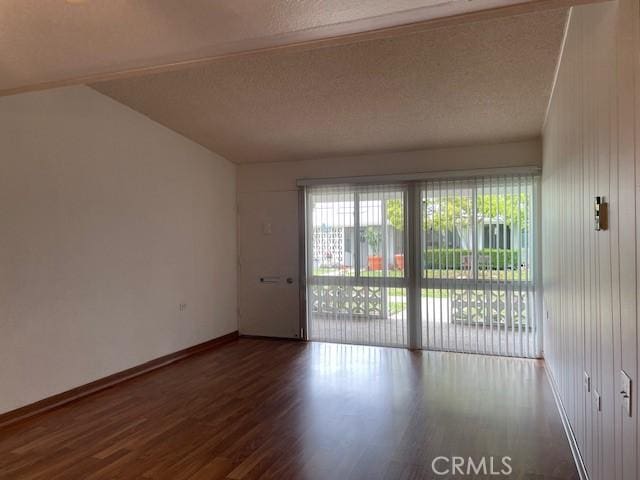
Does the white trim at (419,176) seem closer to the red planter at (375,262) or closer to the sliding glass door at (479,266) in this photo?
the sliding glass door at (479,266)

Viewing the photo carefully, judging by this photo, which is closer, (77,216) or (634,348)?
(634,348)

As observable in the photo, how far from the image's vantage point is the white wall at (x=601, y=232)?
1.48m

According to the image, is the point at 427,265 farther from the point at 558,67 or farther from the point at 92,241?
the point at 92,241

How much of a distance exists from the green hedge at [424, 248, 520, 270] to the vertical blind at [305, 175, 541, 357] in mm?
11

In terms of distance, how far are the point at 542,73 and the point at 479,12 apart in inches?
80.0

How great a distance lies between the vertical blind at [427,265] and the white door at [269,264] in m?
0.26

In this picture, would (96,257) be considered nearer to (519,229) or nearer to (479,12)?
(479,12)

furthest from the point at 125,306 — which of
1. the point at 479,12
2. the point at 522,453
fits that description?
the point at 479,12

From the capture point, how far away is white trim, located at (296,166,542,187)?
5078 mm

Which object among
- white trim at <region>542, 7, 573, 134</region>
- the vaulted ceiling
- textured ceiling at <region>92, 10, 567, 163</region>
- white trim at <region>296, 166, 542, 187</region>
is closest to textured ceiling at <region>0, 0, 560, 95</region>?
the vaulted ceiling

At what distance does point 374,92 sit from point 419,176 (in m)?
1.73

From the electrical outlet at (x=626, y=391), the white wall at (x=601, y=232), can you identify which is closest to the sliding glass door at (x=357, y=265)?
the white wall at (x=601, y=232)

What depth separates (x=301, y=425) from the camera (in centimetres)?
332

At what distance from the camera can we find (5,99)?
137 inches
